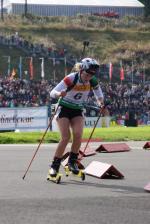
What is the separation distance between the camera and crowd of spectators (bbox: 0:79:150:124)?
43875 millimetres

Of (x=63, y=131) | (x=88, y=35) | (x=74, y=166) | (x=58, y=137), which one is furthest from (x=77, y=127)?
(x=88, y=35)

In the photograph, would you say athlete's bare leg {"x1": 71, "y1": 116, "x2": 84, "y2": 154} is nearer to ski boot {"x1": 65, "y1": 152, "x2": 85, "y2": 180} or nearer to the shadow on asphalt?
ski boot {"x1": 65, "y1": 152, "x2": 85, "y2": 180}

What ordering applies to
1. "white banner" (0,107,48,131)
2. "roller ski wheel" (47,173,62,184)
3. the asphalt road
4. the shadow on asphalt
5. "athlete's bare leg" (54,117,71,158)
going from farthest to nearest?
1. "white banner" (0,107,48,131)
2. "athlete's bare leg" (54,117,71,158)
3. "roller ski wheel" (47,173,62,184)
4. the shadow on asphalt
5. the asphalt road

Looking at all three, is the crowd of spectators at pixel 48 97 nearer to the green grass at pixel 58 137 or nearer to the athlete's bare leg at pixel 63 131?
the green grass at pixel 58 137

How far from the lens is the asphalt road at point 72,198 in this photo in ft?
25.2

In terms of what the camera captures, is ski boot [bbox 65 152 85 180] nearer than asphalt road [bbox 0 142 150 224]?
No

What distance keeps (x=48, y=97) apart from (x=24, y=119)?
14875 mm

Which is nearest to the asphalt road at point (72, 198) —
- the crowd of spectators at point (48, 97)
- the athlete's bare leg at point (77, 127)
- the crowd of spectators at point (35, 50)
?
the athlete's bare leg at point (77, 127)

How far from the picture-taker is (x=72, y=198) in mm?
9141

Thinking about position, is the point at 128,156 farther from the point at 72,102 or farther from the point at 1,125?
the point at 1,125

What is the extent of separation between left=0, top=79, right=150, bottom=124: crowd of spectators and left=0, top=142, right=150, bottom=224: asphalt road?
2955 centimetres

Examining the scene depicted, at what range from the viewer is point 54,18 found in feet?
287

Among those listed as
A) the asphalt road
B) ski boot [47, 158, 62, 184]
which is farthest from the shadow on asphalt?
ski boot [47, 158, 62, 184]

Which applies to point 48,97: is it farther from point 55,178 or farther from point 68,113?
point 55,178
